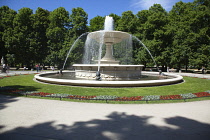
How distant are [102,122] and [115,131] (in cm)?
78

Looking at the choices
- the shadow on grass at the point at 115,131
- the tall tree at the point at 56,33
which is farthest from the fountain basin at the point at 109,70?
the tall tree at the point at 56,33

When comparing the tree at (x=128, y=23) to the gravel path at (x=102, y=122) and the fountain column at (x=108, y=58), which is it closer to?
the fountain column at (x=108, y=58)

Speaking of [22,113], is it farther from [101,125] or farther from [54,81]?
[54,81]

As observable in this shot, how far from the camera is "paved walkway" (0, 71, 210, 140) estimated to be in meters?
4.36

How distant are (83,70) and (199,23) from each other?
28.0m

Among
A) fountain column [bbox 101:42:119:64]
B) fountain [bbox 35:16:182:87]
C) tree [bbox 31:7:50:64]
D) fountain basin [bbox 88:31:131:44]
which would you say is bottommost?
fountain [bbox 35:16:182:87]

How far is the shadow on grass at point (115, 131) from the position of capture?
428 centimetres

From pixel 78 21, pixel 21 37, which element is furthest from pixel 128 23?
pixel 21 37

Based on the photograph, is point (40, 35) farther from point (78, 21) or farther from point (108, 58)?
point (108, 58)

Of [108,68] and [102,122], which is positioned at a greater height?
[108,68]

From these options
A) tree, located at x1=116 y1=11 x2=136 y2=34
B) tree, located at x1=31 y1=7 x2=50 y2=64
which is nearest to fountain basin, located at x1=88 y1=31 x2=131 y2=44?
tree, located at x1=116 y1=11 x2=136 y2=34

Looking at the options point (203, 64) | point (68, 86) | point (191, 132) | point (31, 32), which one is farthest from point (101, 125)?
point (31, 32)

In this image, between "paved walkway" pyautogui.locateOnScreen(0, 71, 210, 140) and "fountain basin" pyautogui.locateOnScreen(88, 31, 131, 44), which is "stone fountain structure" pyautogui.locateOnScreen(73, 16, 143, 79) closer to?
"fountain basin" pyautogui.locateOnScreen(88, 31, 131, 44)

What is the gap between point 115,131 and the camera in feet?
15.2
